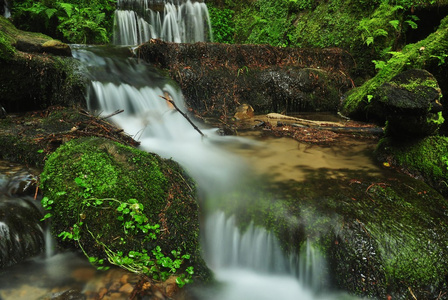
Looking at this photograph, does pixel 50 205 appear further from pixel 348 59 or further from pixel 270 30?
pixel 270 30

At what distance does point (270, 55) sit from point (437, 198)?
6576 millimetres

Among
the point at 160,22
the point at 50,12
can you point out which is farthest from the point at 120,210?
the point at 160,22

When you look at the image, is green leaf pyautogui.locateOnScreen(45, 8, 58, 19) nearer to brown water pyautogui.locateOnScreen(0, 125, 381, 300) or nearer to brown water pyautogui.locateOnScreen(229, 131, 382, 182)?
brown water pyautogui.locateOnScreen(0, 125, 381, 300)

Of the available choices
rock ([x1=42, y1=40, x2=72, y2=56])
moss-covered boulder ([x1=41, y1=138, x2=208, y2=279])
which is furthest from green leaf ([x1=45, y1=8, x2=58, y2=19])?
moss-covered boulder ([x1=41, y1=138, x2=208, y2=279])

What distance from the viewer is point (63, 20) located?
30.1 feet

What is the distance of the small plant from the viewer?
242cm

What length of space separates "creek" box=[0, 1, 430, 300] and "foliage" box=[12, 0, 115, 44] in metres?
1.73

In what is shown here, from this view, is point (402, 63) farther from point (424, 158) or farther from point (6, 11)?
point (6, 11)

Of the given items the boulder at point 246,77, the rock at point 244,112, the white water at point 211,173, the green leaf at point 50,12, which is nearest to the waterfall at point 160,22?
the green leaf at point 50,12

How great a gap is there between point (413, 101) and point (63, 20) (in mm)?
9803

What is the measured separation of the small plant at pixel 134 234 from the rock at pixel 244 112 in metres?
5.05

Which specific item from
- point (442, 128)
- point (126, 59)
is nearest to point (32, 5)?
point (126, 59)

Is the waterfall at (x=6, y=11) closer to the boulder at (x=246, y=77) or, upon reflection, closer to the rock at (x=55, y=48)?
the rock at (x=55, y=48)

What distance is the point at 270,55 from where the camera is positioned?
352 inches
